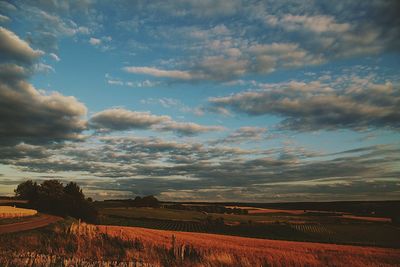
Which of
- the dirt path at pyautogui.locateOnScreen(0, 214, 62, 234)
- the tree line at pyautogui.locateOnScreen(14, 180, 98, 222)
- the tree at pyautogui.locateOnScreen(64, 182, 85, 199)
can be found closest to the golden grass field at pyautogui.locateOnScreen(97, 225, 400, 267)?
the dirt path at pyautogui.locateOnScreen(0, 214, 62, 234)

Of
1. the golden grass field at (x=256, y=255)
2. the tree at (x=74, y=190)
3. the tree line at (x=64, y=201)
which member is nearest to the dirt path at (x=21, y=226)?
the golden grass field at (x=256, y=255)

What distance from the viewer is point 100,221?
86.2 m

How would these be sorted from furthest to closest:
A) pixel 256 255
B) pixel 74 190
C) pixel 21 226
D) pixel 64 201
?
pixel 74 190 → pixel 64 201 → pixel 21 226 → pixel 256 255

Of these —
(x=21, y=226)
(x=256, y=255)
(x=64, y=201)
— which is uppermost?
(x=64, y=201)

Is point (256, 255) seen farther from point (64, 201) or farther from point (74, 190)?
point (74, 190)

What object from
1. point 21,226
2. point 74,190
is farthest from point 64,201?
point 21,226

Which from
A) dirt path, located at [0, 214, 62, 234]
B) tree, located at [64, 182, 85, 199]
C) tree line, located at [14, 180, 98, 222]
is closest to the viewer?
dirt path, located at [0, 214, 62, 234]

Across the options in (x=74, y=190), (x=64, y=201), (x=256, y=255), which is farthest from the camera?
(x=74, y=190)

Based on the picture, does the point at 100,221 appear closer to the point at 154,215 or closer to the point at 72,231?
the point at 154,215

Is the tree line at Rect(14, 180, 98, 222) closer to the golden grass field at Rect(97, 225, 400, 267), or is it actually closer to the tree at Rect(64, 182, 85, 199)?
the tree at Rect(64, 182, 85, 199)

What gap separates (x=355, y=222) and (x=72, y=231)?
110970 millimetres

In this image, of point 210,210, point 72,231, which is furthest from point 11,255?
point 210,210

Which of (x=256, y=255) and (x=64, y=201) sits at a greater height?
(x=64, y=201)

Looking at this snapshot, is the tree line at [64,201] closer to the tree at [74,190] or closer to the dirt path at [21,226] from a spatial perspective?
the tree at [74,190]
